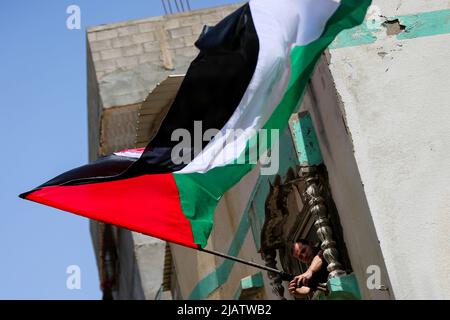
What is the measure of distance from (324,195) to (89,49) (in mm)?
12706

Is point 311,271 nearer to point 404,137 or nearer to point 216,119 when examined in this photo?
point 404,137

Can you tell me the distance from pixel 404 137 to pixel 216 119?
1484 millimetres

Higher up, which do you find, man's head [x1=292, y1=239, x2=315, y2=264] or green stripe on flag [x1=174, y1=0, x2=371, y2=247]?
green stripe on flag [x1=174, y1=0, x2=371, y2=247]

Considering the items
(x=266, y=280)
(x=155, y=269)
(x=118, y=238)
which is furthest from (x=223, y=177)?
(x=118, y=238)

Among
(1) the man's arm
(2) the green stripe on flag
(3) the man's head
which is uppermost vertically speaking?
(2) the green stripe on flag

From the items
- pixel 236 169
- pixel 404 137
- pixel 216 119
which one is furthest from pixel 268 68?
pixel 404 137

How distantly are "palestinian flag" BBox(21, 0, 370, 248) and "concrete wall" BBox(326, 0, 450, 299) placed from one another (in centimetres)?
84

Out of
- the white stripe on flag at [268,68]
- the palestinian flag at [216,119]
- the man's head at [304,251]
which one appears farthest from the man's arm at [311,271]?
the white stripe on flag at [268,68]

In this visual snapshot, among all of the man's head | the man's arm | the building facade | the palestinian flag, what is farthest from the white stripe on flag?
the man's head

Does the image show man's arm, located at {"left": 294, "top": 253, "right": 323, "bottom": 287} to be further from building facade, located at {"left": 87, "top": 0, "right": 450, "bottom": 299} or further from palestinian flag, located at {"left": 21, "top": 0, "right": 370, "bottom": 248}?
palestinian flag, located at {"left": 21, "top": 0, "right": 370, "bottom": 248}

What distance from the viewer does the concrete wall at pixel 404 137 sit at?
7633mm

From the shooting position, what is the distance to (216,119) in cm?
771

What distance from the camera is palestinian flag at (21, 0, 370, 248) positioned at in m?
7.48

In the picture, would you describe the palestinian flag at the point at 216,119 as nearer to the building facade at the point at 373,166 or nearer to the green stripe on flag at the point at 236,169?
the green stripe on flag at the point at 236,169
